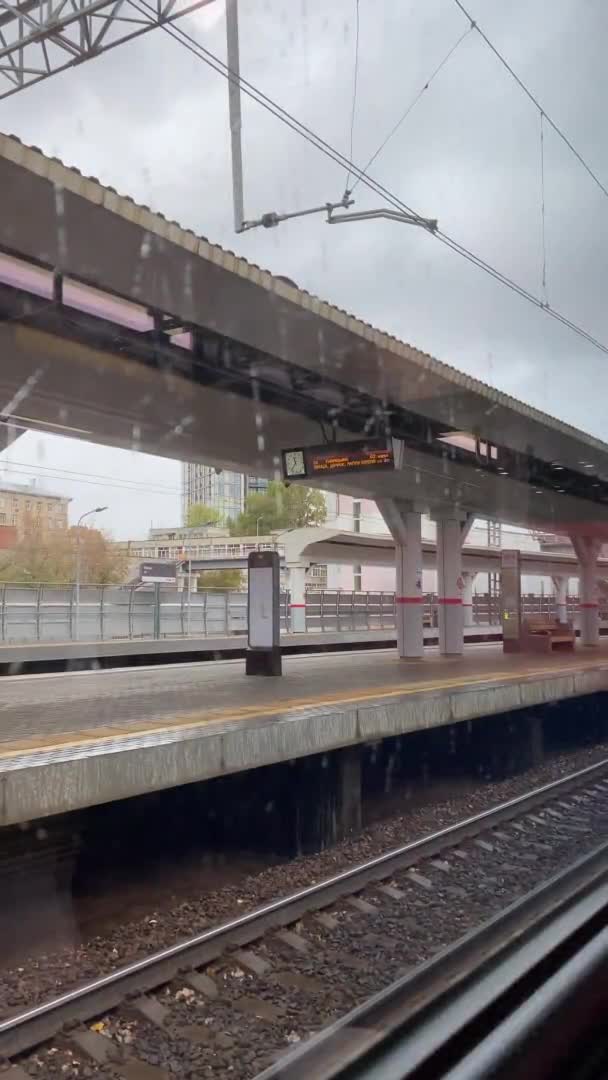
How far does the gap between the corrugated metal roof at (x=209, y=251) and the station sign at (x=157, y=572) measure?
15195 mm

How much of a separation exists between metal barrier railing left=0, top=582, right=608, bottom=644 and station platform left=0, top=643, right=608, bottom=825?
8.69m

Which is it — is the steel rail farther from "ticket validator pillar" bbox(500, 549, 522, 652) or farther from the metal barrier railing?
the metal barrier railing

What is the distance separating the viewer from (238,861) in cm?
738

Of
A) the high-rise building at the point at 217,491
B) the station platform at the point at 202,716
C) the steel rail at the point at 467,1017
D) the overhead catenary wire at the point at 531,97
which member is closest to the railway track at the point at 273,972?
the station platform at the point at 202,716

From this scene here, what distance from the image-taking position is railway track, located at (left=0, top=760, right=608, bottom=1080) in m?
3.95

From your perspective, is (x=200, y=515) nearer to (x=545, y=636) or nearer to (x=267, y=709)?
(x=545, y=636)

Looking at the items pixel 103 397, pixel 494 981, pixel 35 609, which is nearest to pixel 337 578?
pixel 35 609

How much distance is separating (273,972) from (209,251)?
4954 mm

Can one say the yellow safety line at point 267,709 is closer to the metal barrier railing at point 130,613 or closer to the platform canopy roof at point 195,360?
the platform canopy roof at point 195,360

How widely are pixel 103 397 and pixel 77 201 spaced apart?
4670 mm

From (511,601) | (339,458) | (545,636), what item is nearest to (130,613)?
(511,601)

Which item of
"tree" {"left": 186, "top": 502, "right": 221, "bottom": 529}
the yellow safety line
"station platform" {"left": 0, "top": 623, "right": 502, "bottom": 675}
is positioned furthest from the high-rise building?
the yellow safety line

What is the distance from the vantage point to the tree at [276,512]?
29.5 meters

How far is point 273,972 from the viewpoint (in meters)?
4.95
